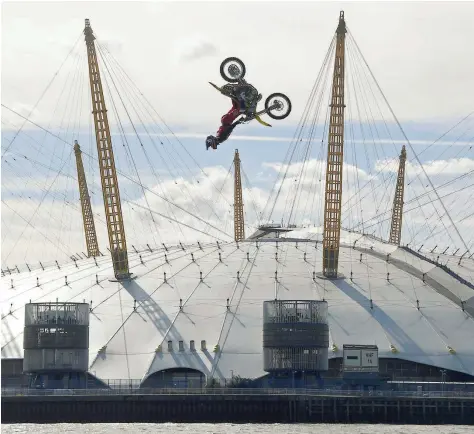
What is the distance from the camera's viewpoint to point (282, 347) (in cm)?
16075

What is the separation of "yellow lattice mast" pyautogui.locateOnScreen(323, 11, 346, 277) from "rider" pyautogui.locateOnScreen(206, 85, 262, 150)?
56.0 metres

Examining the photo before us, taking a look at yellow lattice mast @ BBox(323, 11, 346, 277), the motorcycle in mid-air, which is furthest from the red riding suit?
yellow lattice mast @ BBox(323, 11, 346, 277)

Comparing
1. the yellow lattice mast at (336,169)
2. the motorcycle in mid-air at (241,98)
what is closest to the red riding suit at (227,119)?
the motorcycle in mid-air at (241,98)

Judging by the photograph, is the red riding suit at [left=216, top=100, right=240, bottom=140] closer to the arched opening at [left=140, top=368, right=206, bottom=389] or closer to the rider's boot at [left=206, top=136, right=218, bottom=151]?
the rider's boot at [left=206, top=136, right=218, bottom=151]

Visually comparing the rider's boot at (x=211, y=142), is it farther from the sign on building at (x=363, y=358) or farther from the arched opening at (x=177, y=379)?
the arched opening at (x=177, y=379)

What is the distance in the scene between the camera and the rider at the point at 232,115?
424ft

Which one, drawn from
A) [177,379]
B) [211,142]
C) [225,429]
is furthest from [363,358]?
[211,142]

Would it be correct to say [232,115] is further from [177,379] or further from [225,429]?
[177,379]

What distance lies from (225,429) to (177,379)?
23759mm

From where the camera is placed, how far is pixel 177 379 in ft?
540

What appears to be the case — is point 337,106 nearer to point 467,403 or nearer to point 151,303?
point 151,303

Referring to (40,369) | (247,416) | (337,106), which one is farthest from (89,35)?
(247,416)

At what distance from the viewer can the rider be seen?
12925 cm

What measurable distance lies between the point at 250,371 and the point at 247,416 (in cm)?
955
